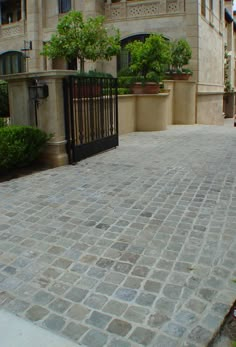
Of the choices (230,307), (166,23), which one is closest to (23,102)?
(230,307)

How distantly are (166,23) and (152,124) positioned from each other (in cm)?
715

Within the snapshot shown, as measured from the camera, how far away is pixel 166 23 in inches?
685

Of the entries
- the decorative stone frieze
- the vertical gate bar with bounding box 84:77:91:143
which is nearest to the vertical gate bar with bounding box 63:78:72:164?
the vertical gate bar with bounding box 84:77:91:143

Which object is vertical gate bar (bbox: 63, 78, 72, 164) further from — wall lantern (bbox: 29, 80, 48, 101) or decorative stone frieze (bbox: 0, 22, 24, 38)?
decorative stone frieze (bbox: 0, 22, 24, 38)

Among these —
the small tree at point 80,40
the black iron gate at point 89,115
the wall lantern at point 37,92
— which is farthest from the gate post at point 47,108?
the small tree at point 80,40

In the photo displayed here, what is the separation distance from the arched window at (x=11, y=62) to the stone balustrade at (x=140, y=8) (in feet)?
23.7

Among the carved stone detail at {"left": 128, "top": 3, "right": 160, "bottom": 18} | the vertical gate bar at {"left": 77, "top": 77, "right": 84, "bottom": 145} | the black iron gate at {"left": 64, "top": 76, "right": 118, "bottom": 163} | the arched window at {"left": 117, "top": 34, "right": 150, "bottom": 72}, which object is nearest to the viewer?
the black iron gate at {"left": 64, "top": 76, "right": 118, "bottom": 163}

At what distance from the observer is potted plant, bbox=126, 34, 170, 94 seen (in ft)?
41.5

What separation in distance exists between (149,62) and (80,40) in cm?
274

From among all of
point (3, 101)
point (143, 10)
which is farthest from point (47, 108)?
point (143, 10)

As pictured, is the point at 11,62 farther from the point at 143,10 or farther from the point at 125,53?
the point at 143,10

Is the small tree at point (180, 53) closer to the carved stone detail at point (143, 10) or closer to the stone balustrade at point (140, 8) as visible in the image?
the stone balustrade at point (140, 8)

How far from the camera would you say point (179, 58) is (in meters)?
Result: 15.6

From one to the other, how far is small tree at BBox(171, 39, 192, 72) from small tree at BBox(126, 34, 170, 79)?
8.73 feet
